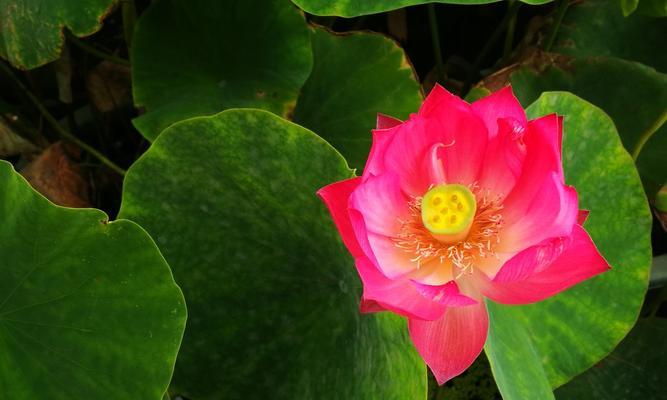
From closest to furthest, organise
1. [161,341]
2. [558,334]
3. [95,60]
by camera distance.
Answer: [161,341], [558,334], [95,60]

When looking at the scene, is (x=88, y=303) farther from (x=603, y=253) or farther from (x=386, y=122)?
(x=603, y=253)

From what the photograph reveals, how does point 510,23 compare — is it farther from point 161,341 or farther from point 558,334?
point 161,341

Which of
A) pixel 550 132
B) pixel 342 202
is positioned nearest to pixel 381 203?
pixel 342 202

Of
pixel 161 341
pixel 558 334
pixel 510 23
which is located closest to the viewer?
pixel 161 341

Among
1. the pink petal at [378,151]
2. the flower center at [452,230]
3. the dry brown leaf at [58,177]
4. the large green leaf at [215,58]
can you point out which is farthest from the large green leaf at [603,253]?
the dry brown leaf at [58,177]

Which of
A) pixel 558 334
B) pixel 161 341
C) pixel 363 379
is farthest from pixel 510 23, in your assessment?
pixel 161 341

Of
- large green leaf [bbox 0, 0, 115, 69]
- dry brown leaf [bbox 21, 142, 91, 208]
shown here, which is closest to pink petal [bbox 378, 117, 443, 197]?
large green leaf [bbox 0, 0, 115, 69]

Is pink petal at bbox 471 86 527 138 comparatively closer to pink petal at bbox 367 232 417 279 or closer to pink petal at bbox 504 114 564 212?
pink petal at bbox 504 114 564 212
